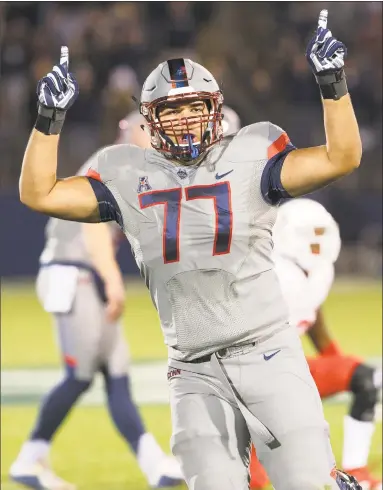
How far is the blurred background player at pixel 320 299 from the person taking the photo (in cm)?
490

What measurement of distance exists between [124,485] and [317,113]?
29.5 ft

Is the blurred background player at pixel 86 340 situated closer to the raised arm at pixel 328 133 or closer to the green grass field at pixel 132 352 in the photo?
the green grass field at pixel 132 352

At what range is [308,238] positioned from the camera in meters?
4.97

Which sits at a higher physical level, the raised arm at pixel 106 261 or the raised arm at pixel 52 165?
the raised arm at pixel 52 165

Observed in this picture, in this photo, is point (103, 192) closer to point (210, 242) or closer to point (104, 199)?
point (104, 199)

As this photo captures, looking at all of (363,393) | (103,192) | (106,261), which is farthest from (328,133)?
(106,261)

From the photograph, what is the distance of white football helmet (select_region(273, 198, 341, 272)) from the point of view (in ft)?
16.3

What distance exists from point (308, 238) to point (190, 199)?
153 cm

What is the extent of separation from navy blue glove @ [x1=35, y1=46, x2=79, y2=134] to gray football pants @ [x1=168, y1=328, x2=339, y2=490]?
2.62ft

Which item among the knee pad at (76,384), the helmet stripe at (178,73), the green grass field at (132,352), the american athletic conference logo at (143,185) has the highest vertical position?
the helmet stripe at (178,73)

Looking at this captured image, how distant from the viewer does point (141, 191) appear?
3557 mm

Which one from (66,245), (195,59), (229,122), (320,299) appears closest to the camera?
(320,299)

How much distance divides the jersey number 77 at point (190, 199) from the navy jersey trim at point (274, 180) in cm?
11

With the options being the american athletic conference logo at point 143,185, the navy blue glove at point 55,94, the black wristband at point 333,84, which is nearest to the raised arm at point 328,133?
the black wristband at point 333,84
